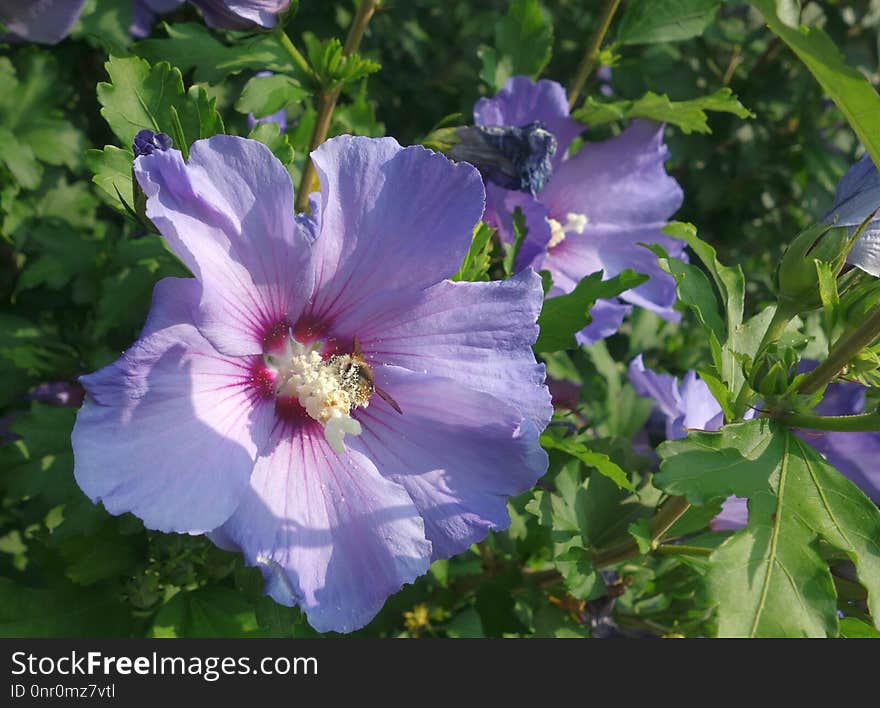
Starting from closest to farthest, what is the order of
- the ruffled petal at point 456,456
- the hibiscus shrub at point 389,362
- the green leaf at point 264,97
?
the hibiscus shrub at point 389,362, the ruffled petal at point 456,456, the green leaf at point 264,97

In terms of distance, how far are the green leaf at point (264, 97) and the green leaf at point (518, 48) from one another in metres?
0.68

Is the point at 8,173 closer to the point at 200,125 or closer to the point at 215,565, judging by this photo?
the point at 200,125

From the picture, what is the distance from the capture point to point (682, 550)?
1770 mm

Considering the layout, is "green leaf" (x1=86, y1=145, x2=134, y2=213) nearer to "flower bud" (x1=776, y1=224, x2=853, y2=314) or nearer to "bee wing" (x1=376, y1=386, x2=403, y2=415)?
"bee wing" (x1=376, y1=386, x2=403, y2=415)

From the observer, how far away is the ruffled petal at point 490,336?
5.01 feet

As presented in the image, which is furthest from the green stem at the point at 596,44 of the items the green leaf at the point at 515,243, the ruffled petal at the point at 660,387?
the ruffled petal at the point at 660,387

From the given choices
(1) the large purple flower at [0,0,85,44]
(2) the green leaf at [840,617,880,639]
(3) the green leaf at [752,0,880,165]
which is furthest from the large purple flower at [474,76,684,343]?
(1) the large purple flower at [0,0,85,44]

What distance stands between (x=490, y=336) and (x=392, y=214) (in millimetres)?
271

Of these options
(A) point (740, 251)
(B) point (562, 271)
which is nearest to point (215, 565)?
(B) point (562, 271)

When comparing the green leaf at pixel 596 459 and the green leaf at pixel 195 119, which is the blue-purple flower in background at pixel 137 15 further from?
the green leaf at pixel 596 459

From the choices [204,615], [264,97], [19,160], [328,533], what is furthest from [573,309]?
[19,160]

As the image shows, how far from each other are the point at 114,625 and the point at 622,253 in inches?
63.5

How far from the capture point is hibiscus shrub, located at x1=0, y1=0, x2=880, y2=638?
1357 mm

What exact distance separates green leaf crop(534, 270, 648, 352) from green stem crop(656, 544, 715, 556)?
46cm
